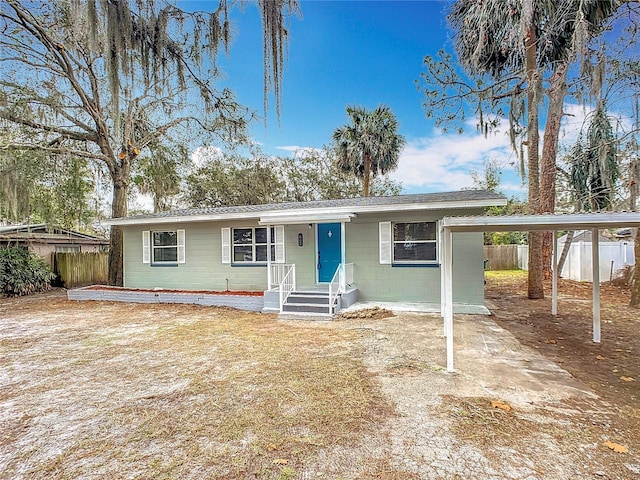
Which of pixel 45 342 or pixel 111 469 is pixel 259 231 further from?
pixel 111 469

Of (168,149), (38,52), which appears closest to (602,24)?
(168,149)

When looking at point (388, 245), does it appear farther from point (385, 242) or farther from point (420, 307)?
point (420, 307)

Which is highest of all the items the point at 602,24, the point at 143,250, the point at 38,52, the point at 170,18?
the point at 38,52

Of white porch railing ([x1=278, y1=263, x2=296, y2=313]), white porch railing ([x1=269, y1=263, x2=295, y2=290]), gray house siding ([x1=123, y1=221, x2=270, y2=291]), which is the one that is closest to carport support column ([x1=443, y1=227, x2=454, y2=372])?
white porch railing ([x1=278, y1=263, x2=296, y2=313])

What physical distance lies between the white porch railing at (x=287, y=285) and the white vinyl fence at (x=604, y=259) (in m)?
10.7

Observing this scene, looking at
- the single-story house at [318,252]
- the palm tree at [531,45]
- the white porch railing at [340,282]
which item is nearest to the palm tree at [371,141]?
the palm tree at [531,45]

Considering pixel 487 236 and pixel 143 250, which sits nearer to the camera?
pixel 143 250

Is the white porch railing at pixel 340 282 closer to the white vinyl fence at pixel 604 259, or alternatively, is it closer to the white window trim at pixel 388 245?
the white window trim at pixel 388 245

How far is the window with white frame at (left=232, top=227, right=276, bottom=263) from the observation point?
31.7ft

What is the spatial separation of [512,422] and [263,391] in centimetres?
237

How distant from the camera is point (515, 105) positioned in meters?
8.42

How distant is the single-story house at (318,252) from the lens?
7.80m

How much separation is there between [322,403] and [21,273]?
42.8ft

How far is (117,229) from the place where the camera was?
39.9ft
